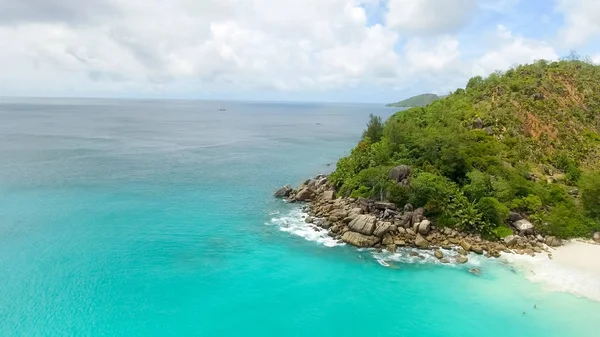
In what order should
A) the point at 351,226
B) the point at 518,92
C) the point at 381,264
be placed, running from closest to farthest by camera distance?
the point at 381,264
the point at 351,226
the point at 518,92

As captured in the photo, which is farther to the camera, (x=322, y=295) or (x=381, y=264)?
(x=381, y=264)

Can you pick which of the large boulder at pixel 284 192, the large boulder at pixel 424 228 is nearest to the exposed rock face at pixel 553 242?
the large boulder at pixel 424 228

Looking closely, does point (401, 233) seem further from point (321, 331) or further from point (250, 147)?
point (250, 147)

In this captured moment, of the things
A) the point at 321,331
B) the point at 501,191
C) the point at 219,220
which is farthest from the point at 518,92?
the point at 321,331

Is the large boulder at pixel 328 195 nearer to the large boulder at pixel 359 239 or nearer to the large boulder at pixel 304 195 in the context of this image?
the large boulder at pixel 304 195

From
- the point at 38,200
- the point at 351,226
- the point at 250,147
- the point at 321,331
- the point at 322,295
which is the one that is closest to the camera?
the point at 321,331

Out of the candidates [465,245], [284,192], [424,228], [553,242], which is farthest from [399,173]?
[284,192]

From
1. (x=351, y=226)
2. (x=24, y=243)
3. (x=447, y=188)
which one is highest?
(x=447, y=188)
